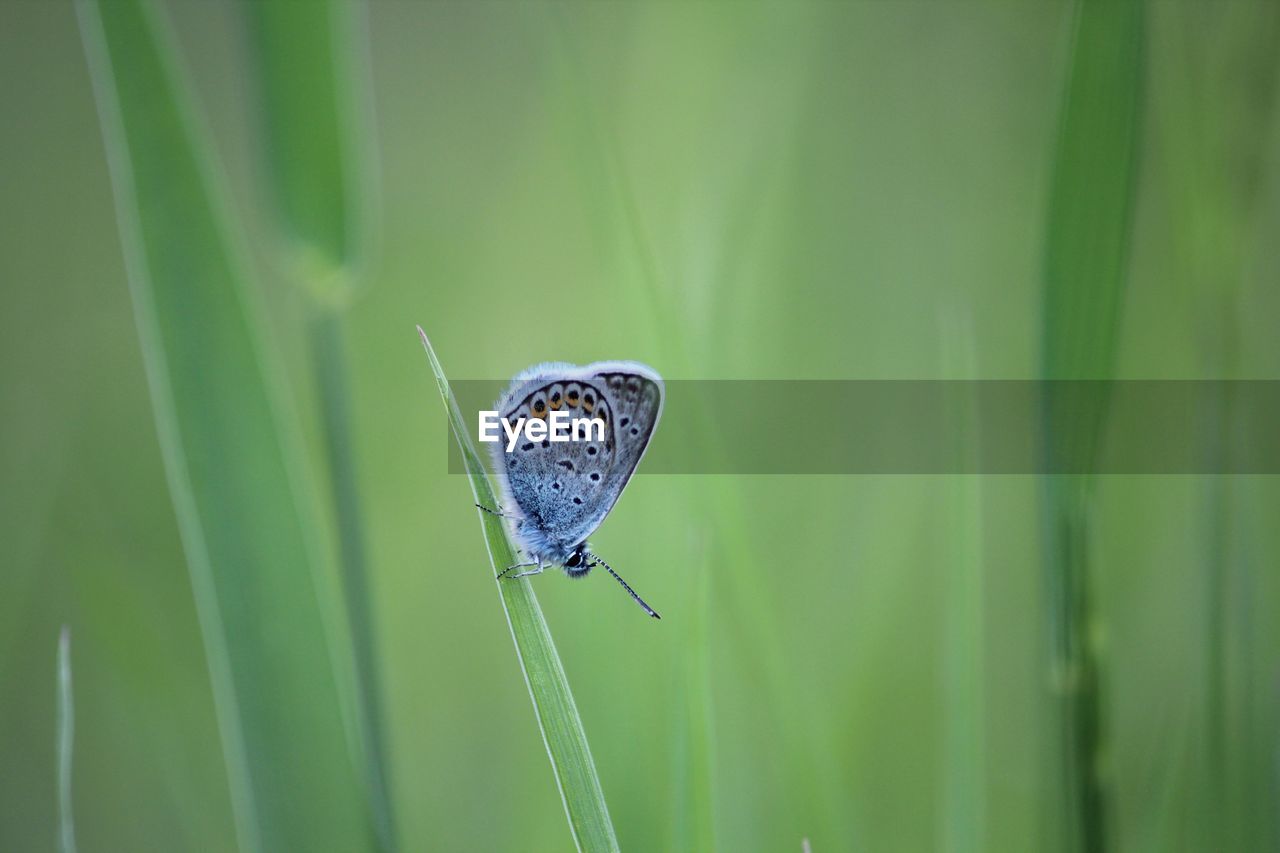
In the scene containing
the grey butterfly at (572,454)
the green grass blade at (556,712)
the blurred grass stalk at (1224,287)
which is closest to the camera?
the green grass blade at (556,712)

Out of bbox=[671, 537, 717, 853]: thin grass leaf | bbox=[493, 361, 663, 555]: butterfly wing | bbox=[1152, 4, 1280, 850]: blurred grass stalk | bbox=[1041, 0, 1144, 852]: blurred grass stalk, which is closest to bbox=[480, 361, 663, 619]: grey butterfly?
bbox=[493, 361, 663, 555]: butterfly wing

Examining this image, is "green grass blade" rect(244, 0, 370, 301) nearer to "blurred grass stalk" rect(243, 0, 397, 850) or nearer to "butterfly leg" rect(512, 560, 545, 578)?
"blurred grass stalk" rect(243, 0, 397, 850)

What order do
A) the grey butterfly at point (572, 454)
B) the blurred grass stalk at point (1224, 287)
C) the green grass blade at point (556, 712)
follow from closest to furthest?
the green grass blade at point (556, 712) → the blurred grass stalk at point (1224, 287) → the grey butterfly at point (572, 454)

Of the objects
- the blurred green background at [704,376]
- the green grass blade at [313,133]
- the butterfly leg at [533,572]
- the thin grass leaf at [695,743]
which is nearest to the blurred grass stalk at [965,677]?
the blurred green background at [704,376]

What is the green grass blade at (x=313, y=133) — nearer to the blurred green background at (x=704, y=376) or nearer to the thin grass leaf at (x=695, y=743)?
the blurred green background at (x=704, y=376)

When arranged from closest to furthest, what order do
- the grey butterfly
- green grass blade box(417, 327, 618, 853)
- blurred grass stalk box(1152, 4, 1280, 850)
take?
green grass blade box(417, 327, 618, 853), blurred grass stalk box(1152, 4, 1280, 850), the grey butterfly

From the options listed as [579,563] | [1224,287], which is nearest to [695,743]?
[579,563]

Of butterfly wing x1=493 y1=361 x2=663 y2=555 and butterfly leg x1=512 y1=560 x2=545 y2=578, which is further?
butterfly wing x1=493 y1=361 x2=663 y2=555

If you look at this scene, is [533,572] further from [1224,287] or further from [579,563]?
[1224,287]
